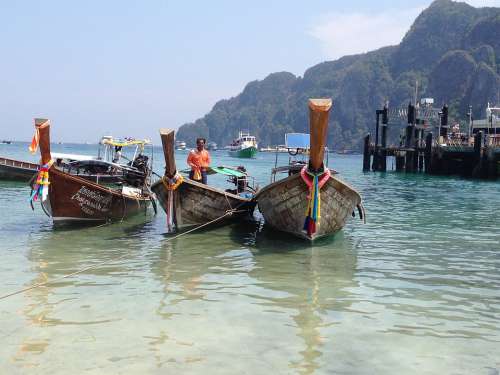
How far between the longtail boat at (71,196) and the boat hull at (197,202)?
1.86m

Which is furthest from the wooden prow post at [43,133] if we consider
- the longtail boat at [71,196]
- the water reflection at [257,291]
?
the water reflection at [257,291]

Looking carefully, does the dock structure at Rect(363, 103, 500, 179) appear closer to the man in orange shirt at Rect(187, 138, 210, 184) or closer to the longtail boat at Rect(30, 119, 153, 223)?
the man in orange shirt at Rect(187, 138, 210, 184)

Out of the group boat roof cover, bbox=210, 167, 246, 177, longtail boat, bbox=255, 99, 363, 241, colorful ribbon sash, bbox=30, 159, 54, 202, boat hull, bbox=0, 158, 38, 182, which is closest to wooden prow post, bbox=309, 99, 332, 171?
longtail boat, bbox=255, 99, 363, 241

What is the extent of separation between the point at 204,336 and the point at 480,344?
3422 millimetres

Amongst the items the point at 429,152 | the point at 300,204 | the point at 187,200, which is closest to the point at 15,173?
the point at 187,200

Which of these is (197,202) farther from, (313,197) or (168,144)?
(313,197)

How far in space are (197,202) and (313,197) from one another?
3808mm

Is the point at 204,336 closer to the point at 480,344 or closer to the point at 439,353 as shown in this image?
the point at 439,353

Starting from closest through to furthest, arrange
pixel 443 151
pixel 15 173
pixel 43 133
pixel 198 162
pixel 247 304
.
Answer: pixel 247 304, pixel 43 133, pixel 198 162, pixel 15 173, pixel 443 151

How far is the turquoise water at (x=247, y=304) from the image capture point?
5.97 metres

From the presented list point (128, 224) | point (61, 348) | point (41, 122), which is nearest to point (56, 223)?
point (128, 224)

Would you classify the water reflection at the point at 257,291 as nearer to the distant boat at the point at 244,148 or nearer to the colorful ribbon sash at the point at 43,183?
the colorful ribbon sash at the point at 43,183

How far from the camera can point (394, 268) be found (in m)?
10.7

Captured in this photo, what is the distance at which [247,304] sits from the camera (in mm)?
7984
